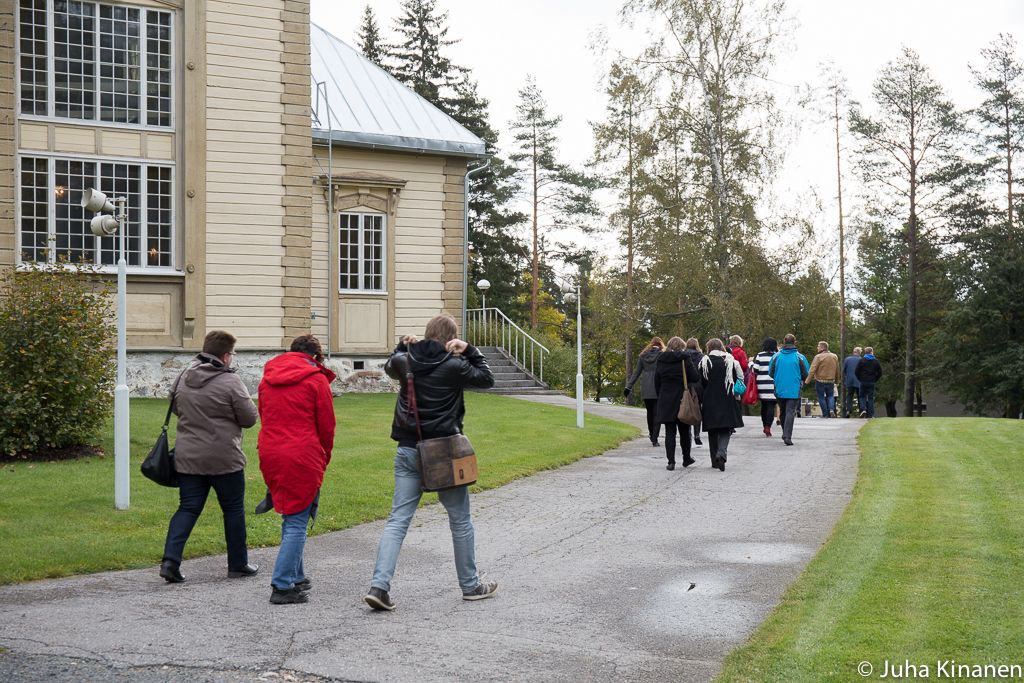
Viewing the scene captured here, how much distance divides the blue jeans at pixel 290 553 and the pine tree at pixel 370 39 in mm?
54063

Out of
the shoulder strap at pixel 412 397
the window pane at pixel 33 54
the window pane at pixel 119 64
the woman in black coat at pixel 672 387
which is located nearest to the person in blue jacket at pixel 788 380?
the woman in black coat at pixel 672 387

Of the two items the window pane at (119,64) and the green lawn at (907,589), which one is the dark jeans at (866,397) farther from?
the window pane at (119,64)

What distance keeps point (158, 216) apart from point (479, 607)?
628 inches

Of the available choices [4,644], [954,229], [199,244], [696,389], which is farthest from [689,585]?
[954,229]

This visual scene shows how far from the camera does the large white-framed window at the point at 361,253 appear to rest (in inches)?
1007

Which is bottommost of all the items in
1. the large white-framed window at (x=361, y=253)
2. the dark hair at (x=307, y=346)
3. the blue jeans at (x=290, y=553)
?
the blue jeans at (x=290, y=553)

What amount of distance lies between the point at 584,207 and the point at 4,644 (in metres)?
54.0

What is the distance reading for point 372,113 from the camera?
2689cm

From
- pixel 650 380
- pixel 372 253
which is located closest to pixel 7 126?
pixel 372 253

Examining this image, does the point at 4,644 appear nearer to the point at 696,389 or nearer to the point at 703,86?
the point at 696,389

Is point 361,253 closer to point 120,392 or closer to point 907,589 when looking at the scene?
point 120,392

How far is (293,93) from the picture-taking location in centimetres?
2206

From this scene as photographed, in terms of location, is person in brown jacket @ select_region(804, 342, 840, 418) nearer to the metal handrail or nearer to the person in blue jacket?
the person in blue jacket

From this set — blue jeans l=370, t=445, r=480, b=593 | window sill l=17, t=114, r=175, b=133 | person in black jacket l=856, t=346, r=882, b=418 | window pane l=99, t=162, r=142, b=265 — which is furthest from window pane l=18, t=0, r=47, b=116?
person in black jacket l=856, t=346, r=882, b=418
